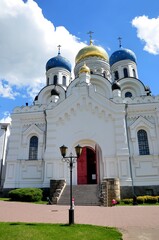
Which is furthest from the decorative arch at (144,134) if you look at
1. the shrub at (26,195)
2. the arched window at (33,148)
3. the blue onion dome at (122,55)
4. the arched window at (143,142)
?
the blue onion dome at (122,55)

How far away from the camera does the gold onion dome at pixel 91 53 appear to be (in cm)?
2897

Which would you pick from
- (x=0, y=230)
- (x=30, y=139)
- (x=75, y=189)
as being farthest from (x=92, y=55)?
(x=0, y=230)

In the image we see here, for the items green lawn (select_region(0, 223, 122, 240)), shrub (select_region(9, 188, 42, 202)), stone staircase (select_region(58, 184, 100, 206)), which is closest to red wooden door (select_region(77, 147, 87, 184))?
stone staircase (select_region(58, 184, 100, 206))

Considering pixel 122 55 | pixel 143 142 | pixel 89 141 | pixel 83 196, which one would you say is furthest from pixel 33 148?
pixel 122 55

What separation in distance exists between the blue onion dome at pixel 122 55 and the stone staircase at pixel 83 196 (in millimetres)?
18994

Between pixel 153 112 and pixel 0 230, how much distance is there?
54.6 feet

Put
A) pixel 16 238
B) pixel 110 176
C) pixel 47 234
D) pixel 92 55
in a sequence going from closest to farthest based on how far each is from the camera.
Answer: pixel 16 238 → pixel 47 234 → pixel 110 176 → pixel 92 55

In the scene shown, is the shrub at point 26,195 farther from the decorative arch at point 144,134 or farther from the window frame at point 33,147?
the decorative arch at point 144,134

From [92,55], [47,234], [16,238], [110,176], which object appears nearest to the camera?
[16,238]

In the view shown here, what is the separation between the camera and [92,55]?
28812 mm

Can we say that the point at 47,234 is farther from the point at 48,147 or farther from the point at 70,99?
the point at 70,99

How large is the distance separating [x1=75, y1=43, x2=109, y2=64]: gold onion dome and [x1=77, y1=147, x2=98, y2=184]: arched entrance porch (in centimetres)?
1485

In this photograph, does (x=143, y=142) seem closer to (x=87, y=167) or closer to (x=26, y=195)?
(x=87, y=167)

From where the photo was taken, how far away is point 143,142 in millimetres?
18469
